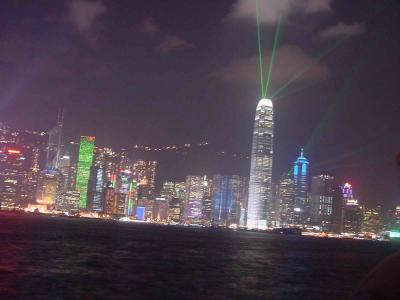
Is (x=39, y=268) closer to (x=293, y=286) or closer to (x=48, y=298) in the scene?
(x=48, y=298)

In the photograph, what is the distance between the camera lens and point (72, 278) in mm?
31438

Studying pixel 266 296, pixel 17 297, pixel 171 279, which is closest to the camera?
pixel 17 297

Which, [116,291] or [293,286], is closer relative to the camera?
[116,291]

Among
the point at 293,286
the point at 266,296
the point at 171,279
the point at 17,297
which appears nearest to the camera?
the point at 17,297

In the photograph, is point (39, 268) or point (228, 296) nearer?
point (228, 296)

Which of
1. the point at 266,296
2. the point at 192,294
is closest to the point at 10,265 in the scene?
the point at 192,294

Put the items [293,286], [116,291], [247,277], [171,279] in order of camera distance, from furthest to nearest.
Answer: [247,277] → [293,286] → [171,279] → [116,291]

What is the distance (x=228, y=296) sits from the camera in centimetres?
2838

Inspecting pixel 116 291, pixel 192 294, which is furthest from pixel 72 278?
pixel 192 294

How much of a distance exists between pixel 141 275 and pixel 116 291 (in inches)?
330

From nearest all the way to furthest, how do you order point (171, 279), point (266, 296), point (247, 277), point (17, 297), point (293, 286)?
point (17, 297), point (266, 296), point (171, 279), point (293, 286), point (247, 277)

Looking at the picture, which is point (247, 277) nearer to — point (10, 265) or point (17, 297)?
point (10, 265)

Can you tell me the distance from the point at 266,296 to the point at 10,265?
62.7 ft

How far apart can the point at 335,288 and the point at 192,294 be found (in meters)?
15.0
